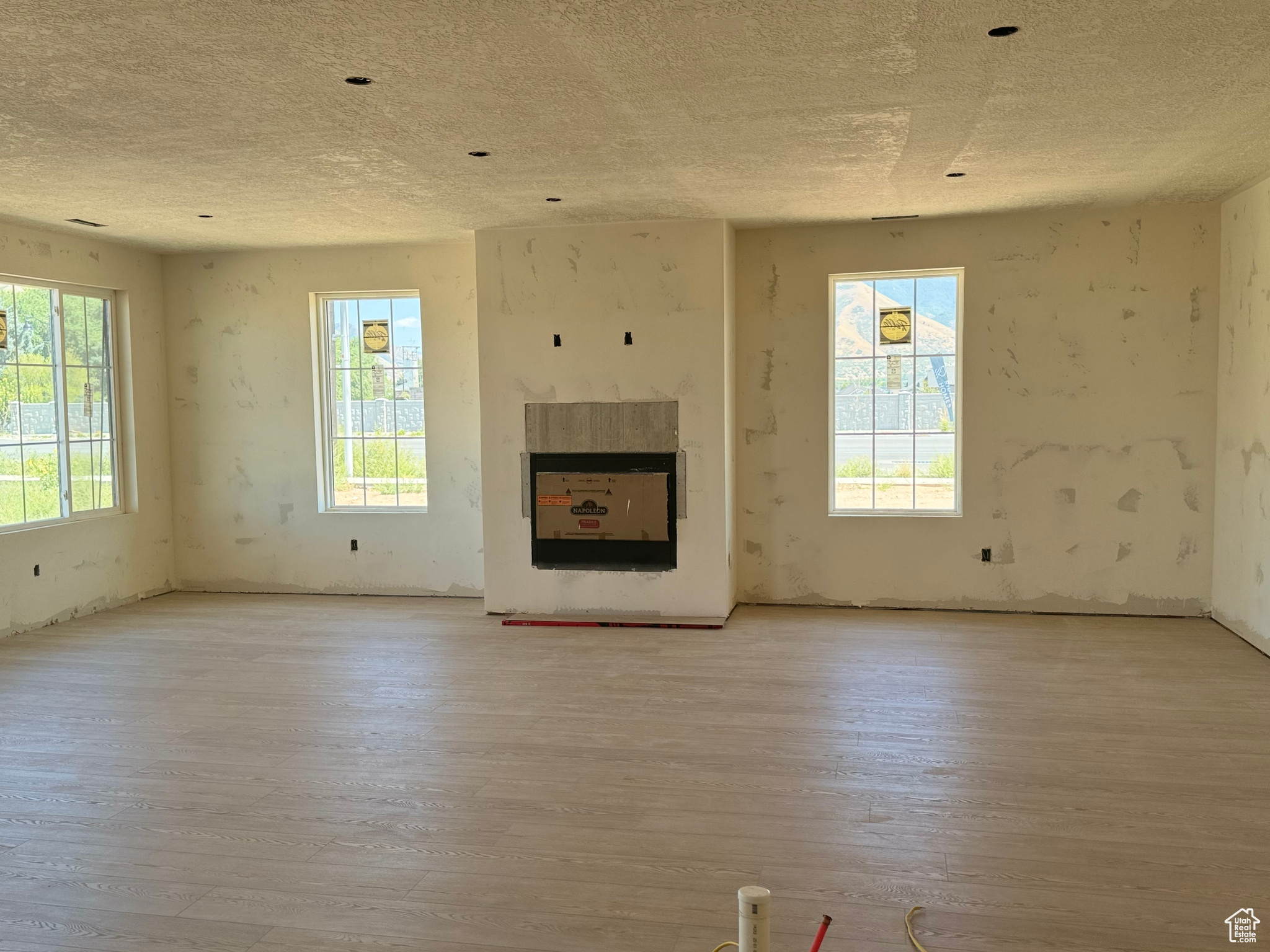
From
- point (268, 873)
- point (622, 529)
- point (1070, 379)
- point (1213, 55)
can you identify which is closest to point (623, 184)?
point (622, 529)

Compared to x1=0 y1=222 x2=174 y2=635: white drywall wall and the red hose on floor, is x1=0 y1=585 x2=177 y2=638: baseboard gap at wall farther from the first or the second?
the red hose on floor

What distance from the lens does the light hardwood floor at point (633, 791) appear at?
2.74m

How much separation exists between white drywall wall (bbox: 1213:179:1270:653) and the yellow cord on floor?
3716mm

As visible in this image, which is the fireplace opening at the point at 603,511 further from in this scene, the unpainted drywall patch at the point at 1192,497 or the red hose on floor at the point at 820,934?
the red hose on floor at the point at 820,934

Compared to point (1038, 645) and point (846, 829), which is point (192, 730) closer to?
point (846, 829)

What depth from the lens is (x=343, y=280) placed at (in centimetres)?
732

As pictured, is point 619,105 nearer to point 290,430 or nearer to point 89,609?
point 290,430

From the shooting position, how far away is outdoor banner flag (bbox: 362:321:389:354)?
7.39 meters

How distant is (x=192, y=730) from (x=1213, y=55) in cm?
471

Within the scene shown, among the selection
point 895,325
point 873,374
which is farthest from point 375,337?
point 895,325

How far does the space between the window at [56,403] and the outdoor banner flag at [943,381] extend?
579 cm

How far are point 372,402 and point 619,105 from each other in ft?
13.9

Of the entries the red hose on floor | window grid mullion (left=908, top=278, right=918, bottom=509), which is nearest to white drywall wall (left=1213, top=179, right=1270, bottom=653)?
window grid mullion (left=908, top=278, right=918, bottom=509)

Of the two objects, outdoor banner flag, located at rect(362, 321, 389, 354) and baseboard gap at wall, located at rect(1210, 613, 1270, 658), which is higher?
outdoor banner flag, located at rect(362, 321, 389, 354)
